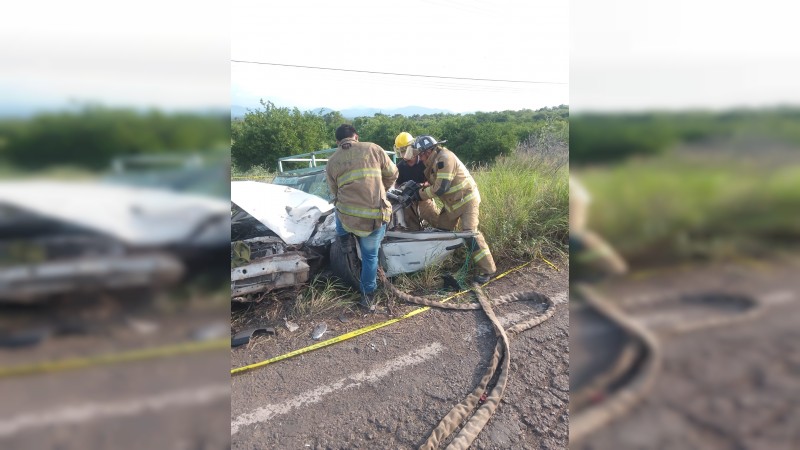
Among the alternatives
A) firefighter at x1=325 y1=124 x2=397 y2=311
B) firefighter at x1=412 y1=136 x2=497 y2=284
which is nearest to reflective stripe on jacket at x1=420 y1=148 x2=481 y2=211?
firefighter at x1=412 y1=136 x2=497 y2=284

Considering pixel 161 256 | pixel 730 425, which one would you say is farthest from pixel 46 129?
pixel 730 425

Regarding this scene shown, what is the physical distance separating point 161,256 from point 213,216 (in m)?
0.12

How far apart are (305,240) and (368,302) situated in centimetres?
93

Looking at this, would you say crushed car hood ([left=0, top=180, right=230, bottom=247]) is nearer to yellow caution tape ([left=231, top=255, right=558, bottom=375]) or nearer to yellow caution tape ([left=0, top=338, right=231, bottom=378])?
yellow caution tape ([left=0, top=338, right=231, bottom=378])

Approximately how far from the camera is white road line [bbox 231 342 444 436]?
116 inches

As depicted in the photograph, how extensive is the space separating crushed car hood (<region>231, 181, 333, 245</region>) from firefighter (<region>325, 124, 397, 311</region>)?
1.59 ft

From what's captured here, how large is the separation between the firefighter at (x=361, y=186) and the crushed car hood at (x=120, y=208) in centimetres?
341

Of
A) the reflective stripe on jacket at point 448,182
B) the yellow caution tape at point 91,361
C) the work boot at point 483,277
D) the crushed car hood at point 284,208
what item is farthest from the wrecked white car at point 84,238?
the work boot at point 483,277

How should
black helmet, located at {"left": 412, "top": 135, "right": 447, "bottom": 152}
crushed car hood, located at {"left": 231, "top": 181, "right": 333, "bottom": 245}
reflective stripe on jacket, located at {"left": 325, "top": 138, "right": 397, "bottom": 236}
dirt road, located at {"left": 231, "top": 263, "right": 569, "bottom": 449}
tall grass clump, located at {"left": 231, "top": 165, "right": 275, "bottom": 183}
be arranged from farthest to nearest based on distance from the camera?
1. black helmet, located at {"left": 412, "top": 135, "right": 447, "bottom": 152}
2. crushed car hood, located at {"left": 231, "top": 181, "right": 333, "bottom": 245}
3. reflective stripe on jacket, located at {"left": 325, "top": 138, "right": 397, "bottom": 236}
4. tall grass clump, located at {"left": 231, "top": 165, "right": 275, "bottom": 183}
5. dirt road, located at {"left": 231, "top": 263, "right": 569, "bottom": 449}

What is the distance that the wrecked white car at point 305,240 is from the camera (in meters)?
4.21

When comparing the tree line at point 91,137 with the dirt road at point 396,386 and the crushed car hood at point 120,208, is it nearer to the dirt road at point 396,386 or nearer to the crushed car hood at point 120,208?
the crushed car hood at point 120,208

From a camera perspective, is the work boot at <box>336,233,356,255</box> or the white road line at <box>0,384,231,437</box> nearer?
the white road line at <box>0,384,231,437</box>

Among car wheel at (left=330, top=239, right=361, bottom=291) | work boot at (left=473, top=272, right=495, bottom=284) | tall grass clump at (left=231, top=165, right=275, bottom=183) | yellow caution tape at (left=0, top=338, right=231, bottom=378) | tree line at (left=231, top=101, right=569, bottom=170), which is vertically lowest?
work boot at (left=473, top=272, right=495, bottom=284)

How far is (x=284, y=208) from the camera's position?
15.9ft
